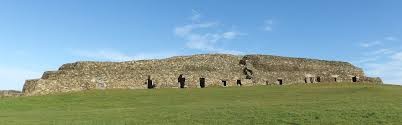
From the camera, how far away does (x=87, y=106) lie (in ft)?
102

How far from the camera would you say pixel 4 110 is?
29906 mm

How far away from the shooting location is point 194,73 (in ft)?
156

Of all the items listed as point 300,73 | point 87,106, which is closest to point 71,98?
point 87,106

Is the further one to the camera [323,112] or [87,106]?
[87,106]

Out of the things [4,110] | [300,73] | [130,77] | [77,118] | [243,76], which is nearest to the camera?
[77,118]

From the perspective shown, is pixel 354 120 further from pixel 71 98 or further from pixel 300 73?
pixel 300 73

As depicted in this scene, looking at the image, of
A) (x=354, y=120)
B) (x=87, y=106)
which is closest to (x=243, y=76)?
(x=87, y=106)

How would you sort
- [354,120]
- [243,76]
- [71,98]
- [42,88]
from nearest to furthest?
1. [354,120]
2. [71,98]
3. [42,88]
4. [243,76]

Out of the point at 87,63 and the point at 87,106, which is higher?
the point at 87,63

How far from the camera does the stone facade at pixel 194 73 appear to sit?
4269 centimetres

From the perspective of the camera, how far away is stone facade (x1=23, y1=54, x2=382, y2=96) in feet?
140

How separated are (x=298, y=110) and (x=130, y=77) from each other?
2470 centimetres

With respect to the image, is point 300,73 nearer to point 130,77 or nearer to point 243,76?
point 243,76

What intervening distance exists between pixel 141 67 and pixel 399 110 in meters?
29.3
